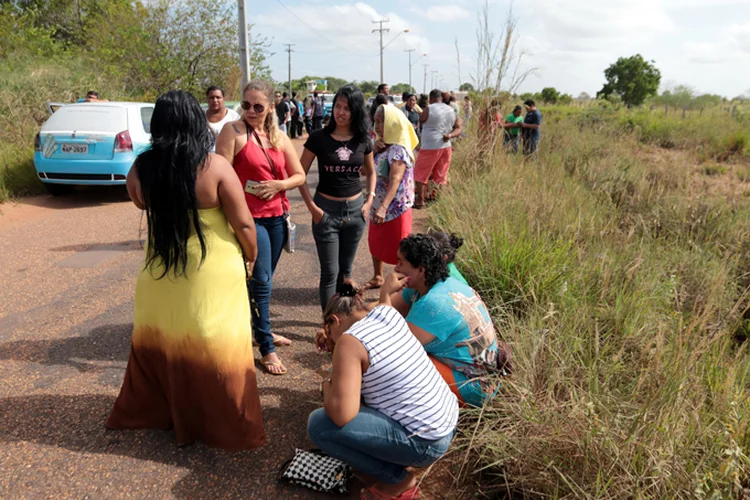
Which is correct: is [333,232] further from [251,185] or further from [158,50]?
[158,50]

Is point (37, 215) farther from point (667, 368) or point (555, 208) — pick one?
point (667, 368)

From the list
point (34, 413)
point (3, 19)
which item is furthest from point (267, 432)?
point (3, 19)

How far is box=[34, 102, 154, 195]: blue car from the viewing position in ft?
26.4

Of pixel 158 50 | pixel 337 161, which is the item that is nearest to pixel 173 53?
pixel 158 50

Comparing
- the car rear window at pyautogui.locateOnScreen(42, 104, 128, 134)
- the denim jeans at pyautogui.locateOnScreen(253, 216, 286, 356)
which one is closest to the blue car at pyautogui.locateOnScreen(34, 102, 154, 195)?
the car rear window at pyautogui.locateOnScreen(42, 104, 128, 134)

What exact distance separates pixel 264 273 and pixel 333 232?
0.68 metres

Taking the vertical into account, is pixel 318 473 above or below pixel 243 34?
below

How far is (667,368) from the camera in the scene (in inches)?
96.9

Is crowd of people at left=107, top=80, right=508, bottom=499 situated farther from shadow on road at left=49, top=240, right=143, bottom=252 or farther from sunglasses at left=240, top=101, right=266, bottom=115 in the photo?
shadow on road at left=49, top=240, right=143, bottom=252

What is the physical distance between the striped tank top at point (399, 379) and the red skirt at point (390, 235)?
6.89 ft

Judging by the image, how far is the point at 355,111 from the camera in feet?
12.0

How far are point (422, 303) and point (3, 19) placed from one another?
24.1 metres

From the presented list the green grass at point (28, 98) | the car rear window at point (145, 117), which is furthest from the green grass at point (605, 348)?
the green grass at point (28, 98)

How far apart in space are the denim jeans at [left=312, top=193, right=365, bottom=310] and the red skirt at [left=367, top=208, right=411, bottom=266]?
1.39 feet
